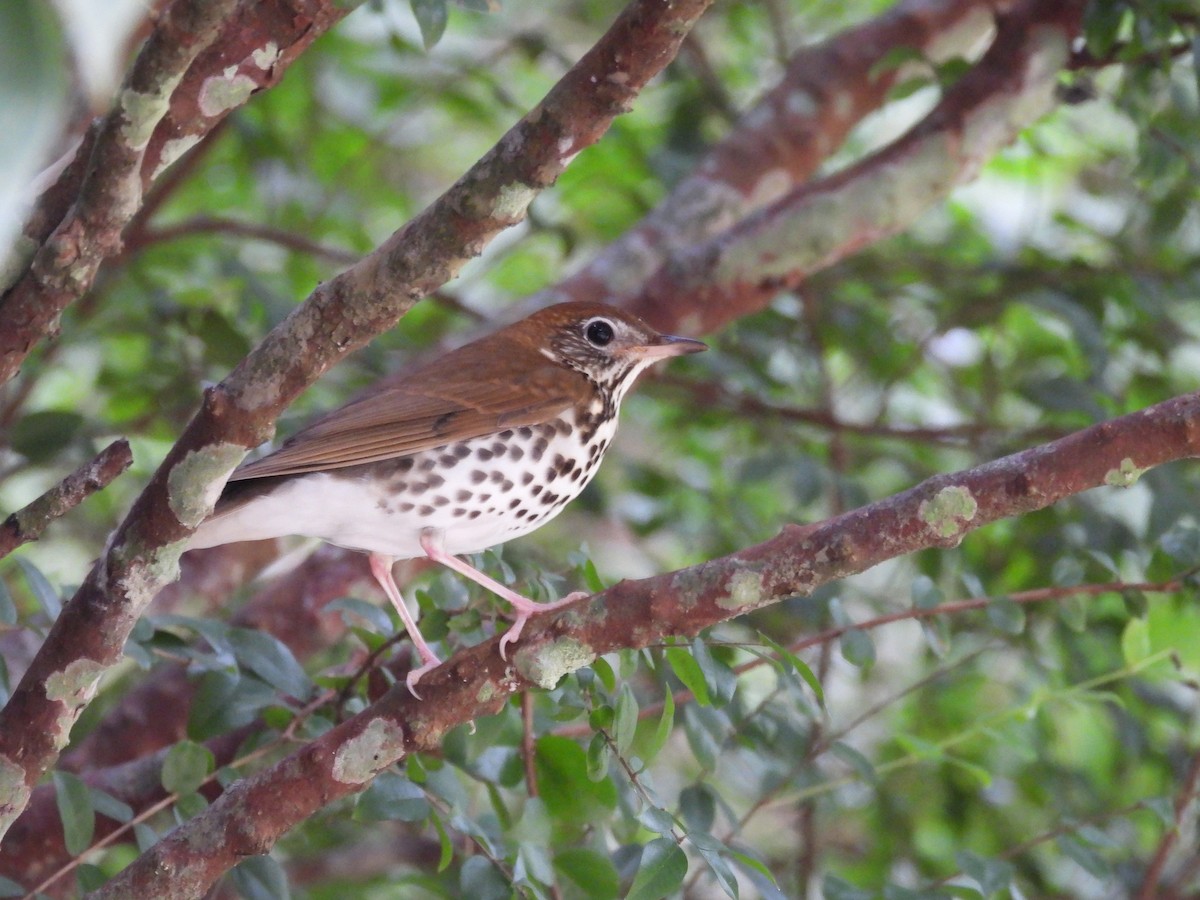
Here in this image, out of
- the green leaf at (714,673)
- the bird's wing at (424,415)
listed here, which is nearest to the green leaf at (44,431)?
the bird's wing at (424,415)

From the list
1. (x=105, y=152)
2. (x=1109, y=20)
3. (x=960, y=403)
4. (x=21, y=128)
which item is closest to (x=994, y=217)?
(x=960, y=403)

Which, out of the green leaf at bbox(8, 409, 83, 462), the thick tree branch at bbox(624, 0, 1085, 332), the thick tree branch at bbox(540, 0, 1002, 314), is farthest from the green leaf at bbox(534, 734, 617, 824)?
the thick tree branch at bbox(540, 0, 1002, 314)

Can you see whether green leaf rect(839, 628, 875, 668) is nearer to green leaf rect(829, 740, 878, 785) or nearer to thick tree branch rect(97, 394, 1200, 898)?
green leaf rect(829, 740, 878, 785)

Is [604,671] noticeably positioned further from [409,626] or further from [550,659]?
[409,626]

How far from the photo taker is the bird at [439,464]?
2.89m

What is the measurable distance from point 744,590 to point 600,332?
5.52 feet

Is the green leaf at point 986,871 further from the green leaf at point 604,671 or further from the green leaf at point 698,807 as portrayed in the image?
the green leaf at point 604,671

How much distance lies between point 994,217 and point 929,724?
2521mm

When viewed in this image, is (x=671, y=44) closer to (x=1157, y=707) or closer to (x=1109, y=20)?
(x=1109, y=20)

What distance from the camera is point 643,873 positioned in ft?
6.68

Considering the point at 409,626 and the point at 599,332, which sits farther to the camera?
the point at 599,332

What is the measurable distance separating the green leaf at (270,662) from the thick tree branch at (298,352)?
58cm

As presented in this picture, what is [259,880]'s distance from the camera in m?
2.39

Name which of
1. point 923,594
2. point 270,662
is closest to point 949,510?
point 923,594
